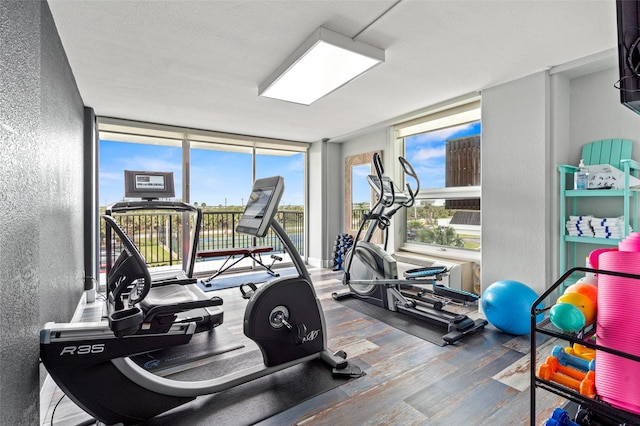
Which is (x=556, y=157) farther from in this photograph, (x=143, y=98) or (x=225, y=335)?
(x=143, y=98)

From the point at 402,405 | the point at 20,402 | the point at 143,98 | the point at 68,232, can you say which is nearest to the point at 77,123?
the point at 143,98

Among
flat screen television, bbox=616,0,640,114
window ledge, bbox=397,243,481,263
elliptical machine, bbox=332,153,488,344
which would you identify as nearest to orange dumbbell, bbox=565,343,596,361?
flat screen television, bbox=616,0,640,114

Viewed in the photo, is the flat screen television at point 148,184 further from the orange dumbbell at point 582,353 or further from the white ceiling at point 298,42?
the orange dumbbell at point 582,353

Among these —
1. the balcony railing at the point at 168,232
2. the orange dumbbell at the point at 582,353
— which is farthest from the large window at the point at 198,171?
the orange dumbbell at the point at 582,353

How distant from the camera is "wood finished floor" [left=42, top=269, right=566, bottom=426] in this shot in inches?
65.2

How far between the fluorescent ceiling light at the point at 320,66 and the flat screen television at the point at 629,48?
1823 millimetres

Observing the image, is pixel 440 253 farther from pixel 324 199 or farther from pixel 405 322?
pixel 324 199

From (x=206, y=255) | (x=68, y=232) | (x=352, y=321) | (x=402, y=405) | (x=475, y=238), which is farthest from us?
(x=206, y=255)

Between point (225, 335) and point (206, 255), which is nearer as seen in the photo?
point (225, 335)

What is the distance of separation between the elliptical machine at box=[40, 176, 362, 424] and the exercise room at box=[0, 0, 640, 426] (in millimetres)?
11

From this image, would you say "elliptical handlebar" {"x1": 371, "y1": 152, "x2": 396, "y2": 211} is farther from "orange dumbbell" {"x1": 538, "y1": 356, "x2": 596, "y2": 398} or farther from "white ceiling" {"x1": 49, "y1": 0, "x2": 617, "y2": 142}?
"orange dumbbell" {"x1": 538, "y1": 356, "x2": 596, "y2": 398}

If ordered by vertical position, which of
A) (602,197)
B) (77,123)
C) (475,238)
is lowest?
(475,238)

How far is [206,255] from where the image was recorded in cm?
441

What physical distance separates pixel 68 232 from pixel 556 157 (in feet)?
14.2
